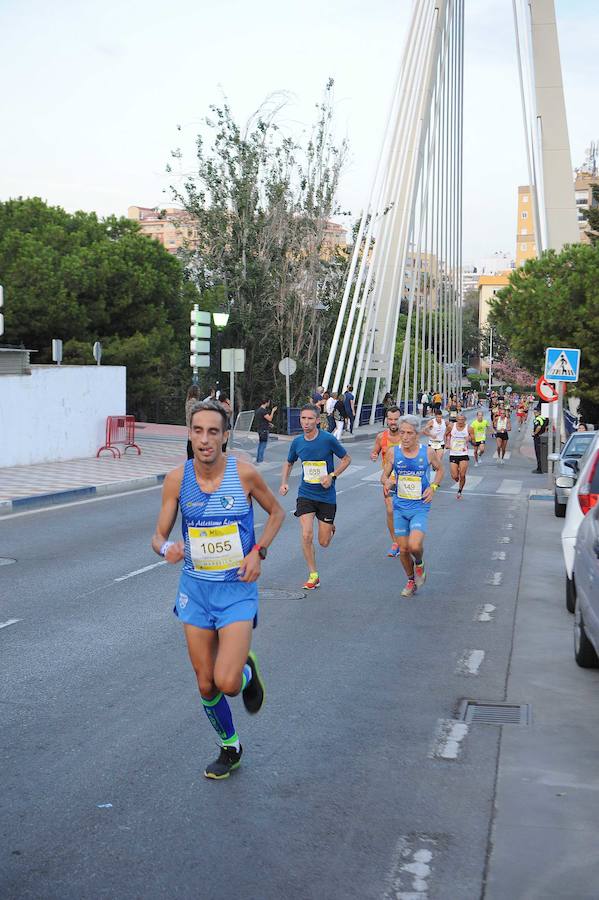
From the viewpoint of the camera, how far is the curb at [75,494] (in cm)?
1841

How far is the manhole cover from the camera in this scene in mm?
10891

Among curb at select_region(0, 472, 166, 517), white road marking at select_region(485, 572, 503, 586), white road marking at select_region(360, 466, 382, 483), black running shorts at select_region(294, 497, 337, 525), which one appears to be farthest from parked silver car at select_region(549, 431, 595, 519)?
curb at select_region(0, 472, 166, 517)

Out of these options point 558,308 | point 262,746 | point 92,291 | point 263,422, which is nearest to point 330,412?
point 558,308

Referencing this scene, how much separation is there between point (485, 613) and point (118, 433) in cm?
2110

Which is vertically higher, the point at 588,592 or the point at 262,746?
the point at 588,592

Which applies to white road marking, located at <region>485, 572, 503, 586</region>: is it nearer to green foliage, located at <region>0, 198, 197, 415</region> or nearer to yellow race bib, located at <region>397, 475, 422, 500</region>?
yellow race bib, located at <region>397, 475, 422, 500</region>

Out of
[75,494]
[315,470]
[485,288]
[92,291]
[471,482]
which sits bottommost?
[471,482]

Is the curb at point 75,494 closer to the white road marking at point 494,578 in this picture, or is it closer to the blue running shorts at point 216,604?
the white road marking at point 494,578

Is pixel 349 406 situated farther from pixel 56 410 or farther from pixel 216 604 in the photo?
pixel 216 604

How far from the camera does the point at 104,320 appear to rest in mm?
42500

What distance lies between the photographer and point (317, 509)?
11.9 m

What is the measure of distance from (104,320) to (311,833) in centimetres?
3886

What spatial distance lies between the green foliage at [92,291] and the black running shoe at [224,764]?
34738mm

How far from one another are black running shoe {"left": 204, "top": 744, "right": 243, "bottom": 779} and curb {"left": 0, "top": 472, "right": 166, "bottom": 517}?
41.8 feet
